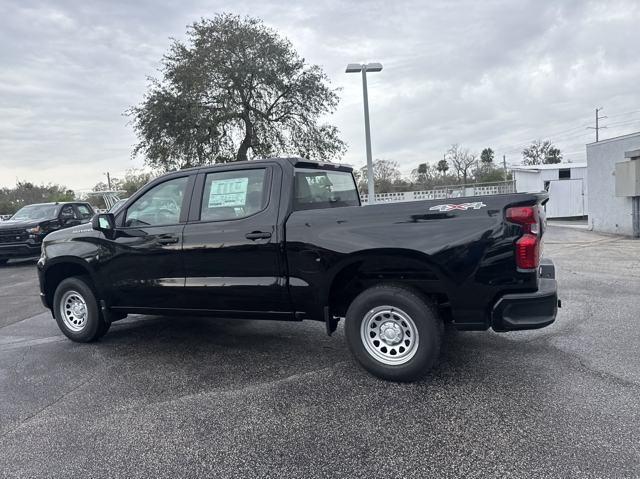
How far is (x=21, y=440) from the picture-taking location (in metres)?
3.15

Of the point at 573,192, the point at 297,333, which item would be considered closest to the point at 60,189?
the point at 573,192

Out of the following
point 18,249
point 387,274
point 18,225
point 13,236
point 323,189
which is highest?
point 323,189

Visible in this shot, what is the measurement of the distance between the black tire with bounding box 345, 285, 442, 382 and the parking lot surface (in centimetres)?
16

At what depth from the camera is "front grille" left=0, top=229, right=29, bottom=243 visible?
1259cm

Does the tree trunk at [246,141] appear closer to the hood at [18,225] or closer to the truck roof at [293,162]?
the hood at [18,225]

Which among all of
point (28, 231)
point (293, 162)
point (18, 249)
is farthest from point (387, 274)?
point (18, 249)

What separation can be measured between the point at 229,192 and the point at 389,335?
2.03 m

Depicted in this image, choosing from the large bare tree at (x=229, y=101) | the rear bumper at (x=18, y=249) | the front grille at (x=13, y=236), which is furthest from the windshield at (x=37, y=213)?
the large bare tree at (x=229, y=101)

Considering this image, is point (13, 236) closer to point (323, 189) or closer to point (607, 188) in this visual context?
point (323, 189)

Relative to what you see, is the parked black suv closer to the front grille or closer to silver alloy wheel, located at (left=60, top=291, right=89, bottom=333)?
the front grille

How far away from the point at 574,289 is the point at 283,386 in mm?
5284

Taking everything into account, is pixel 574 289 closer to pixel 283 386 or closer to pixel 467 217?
pixel 467 217

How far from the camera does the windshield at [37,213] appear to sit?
1361 cm

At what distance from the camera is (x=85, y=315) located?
5145mm
